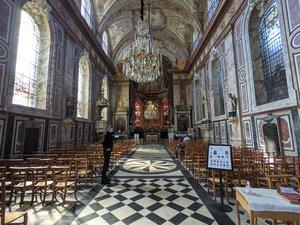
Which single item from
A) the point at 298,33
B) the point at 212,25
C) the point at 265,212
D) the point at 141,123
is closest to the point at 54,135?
the point at 265,212

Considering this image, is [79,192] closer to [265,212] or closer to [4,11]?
[265,212]

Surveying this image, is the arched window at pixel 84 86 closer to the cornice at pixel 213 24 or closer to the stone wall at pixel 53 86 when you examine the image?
the stone wall at pixel 53 86

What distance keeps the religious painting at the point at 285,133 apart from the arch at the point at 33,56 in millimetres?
9901

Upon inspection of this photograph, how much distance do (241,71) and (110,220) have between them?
9.21 m

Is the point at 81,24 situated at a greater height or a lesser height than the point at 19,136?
greater

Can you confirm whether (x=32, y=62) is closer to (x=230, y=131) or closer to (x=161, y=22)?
(x=230, y=131)

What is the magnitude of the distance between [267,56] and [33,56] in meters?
10.7

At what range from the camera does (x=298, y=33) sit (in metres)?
5.73

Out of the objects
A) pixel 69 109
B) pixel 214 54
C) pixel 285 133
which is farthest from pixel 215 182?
pixel 214 54

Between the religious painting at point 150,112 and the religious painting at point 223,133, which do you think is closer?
the religious painting at point 223,133

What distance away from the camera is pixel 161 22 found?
65.7ft

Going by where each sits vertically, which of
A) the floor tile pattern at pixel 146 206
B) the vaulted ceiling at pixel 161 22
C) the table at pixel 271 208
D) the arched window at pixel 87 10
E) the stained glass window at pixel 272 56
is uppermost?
the vaulted ceiling at pixel 161 22

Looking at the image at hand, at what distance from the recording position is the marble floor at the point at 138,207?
3.34m

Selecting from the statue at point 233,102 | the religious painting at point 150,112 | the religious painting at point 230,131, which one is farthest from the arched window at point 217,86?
the religious painting at point 150,112
